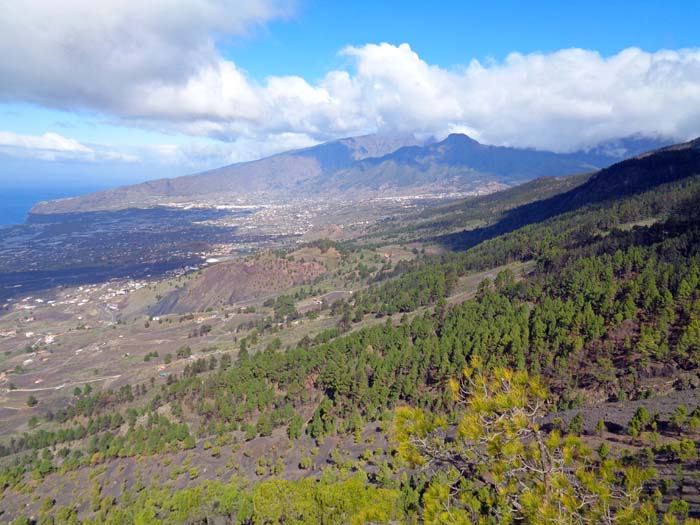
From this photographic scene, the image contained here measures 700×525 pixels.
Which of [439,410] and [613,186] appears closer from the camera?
[439,410]

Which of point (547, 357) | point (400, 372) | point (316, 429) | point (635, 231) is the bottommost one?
point (316, 429)

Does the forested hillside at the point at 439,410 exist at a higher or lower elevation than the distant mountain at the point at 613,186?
lower

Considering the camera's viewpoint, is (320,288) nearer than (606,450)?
No

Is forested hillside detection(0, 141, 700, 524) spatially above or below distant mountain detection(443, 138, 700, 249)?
below

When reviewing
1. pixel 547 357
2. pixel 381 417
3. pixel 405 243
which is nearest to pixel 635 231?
pixel 547 357

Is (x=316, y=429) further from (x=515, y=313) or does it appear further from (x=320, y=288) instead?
(x=320, y=288)

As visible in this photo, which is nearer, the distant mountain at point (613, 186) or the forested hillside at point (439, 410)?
the forested hillside at point (439, 410)

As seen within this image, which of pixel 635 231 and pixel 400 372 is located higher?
pixel 635 231

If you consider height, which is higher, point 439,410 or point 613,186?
point 613,186
